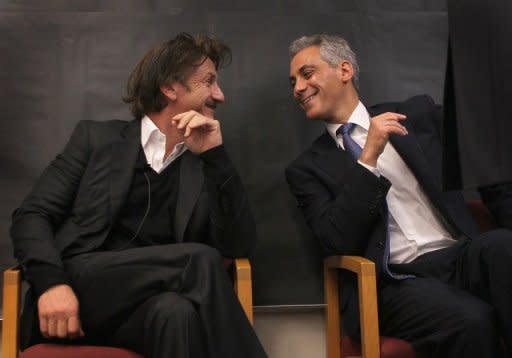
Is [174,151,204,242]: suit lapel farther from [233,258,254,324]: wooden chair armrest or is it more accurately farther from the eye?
the eye

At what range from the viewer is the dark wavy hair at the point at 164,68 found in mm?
2217

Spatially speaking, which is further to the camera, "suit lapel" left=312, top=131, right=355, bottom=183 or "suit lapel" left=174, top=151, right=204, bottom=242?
"suit lapel" left=312, top=131, right=355, bottom=183

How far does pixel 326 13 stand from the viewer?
2.59 meters

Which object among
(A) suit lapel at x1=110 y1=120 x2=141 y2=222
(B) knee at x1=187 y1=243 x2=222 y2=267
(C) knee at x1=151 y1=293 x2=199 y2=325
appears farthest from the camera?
(A) suit lapel at x1=110 y1=120 x2=141 y2=222

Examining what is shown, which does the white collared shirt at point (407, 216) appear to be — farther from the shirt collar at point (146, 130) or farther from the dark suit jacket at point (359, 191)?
the shirt collar at point (146, 130)

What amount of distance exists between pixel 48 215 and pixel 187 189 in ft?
1.49

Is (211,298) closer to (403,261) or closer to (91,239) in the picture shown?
(91,239)

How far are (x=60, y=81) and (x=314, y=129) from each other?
1040 millimetres

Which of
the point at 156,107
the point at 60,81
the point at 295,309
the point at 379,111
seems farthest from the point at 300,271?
the point at 60,81

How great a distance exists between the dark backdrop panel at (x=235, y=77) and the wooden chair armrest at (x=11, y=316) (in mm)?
690

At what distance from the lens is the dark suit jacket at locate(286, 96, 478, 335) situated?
2018mm

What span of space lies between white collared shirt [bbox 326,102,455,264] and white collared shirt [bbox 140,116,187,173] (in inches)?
25.3

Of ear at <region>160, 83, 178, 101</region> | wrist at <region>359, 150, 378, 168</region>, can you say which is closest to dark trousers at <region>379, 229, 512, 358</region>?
wrist at <region>359, 150, 378, 168</region>

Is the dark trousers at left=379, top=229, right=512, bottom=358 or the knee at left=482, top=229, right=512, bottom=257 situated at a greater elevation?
the knee at left=482, top=229, right=512, bottom=257
